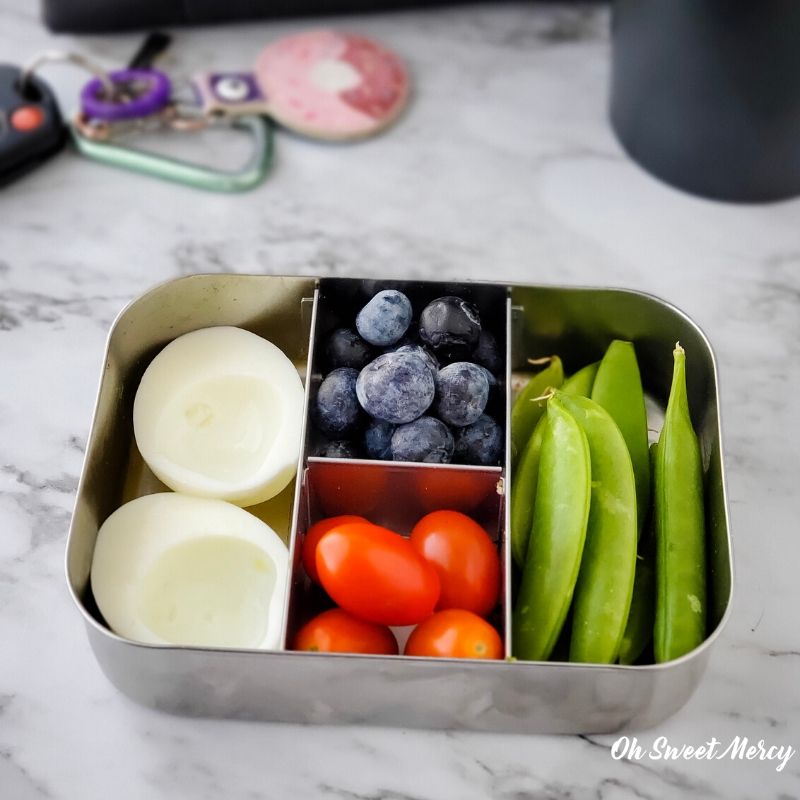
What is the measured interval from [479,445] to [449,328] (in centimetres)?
10

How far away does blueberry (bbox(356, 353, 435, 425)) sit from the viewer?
2.52 ft

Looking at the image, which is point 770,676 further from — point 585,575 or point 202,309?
point 202,309

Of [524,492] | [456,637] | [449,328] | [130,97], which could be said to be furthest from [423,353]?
[130,97]

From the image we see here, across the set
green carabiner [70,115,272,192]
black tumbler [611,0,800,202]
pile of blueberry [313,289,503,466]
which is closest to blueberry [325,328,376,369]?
pile of blueberry [313,289,503,466]

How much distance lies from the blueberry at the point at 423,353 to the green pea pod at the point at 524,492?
99mm

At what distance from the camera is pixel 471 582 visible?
2.38ft

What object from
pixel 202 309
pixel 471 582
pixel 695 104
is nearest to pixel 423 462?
pixel 471 582

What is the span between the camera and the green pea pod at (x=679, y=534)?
71 cm

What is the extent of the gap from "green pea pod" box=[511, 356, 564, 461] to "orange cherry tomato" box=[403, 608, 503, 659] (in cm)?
19

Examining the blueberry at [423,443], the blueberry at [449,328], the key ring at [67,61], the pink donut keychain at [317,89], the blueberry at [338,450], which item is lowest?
the blueberry at [338,450]

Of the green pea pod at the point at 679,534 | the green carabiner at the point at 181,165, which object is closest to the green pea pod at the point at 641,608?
the green pea pod at the point at 679,534

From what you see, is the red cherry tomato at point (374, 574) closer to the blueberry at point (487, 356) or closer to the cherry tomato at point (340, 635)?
the cherry tomato at point (340, 635)

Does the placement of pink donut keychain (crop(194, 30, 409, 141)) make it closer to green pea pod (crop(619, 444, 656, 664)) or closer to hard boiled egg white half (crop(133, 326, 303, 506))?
hard boiled egg white half (crop(133, 326, 303, 506))

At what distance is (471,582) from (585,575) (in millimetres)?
85
